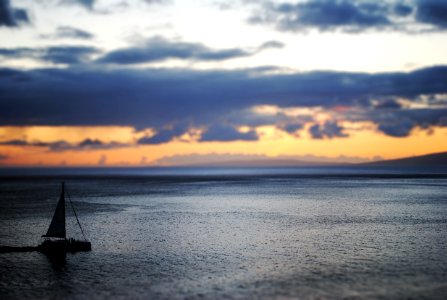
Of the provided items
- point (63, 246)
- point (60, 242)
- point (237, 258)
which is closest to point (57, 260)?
point (63, 246)

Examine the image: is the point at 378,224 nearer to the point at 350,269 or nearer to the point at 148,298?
the point at 350,269

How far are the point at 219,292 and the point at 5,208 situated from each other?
333 ft

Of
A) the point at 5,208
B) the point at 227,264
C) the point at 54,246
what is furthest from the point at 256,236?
the point at 5,208

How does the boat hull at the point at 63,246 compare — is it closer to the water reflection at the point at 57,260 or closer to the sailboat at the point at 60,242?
the sailboat at the point at 60,242

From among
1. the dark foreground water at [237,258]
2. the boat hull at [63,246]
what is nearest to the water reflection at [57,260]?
the dark foreground water at [237,258]

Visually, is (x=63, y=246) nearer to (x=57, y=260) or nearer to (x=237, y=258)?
(x=57, y=260)

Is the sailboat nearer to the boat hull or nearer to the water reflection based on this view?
the boat hull

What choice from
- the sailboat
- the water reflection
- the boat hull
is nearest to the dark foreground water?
the water reflection

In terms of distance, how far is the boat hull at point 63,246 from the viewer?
62.8m

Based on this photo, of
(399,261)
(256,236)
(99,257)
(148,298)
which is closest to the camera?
(148,298)

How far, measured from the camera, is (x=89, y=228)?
8762cm

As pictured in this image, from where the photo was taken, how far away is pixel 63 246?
2483 inches

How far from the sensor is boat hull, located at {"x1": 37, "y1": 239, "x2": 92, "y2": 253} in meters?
62.8

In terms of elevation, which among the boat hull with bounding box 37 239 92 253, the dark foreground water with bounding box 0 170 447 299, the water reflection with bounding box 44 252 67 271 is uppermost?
the boat hull with bounding box 37 239 92 253
